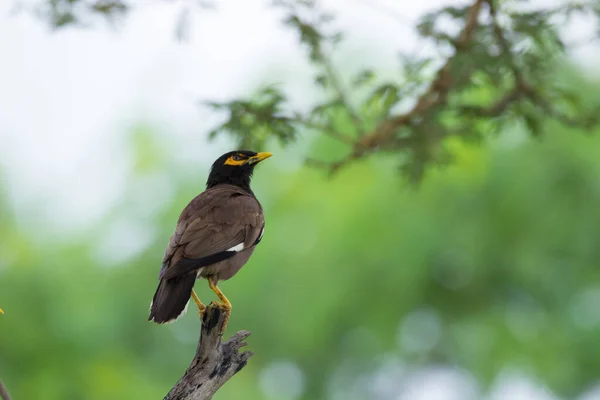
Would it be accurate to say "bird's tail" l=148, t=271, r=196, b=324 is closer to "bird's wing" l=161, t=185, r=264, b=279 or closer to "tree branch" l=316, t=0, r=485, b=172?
"bird's wing" l=161, t=185, r=264, b=279

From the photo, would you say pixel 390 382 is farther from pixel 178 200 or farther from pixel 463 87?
pixel 463 87

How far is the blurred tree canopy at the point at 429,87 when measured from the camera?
6742mm

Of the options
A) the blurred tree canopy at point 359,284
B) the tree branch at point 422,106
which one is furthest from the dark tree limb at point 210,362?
the blurred tree canopy at point 359,284

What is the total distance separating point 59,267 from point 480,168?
9.49m

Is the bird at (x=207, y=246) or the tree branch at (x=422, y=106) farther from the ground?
the tree branch at (x=422, y=106)

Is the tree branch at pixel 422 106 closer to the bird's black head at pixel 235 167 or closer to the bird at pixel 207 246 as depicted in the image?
the bird's black head at pixel 235 167

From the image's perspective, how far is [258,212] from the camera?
18.7 feet

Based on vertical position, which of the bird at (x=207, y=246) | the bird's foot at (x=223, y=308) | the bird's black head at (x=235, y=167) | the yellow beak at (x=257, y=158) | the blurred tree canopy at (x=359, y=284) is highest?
the blurred tree canopy at (x=359, y=284)

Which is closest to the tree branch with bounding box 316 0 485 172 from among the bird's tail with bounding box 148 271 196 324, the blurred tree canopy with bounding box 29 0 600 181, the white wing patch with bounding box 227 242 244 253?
the blurred tree canopy with bounding box 29 0 600 181

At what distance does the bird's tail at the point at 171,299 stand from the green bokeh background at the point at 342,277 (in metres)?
13.2

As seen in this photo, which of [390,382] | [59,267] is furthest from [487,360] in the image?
[59,267]

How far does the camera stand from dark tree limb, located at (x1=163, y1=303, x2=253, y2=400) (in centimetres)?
488

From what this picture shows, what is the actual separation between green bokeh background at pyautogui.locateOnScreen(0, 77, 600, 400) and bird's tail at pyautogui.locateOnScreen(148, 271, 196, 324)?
520 inches

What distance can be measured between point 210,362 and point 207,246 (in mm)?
672
